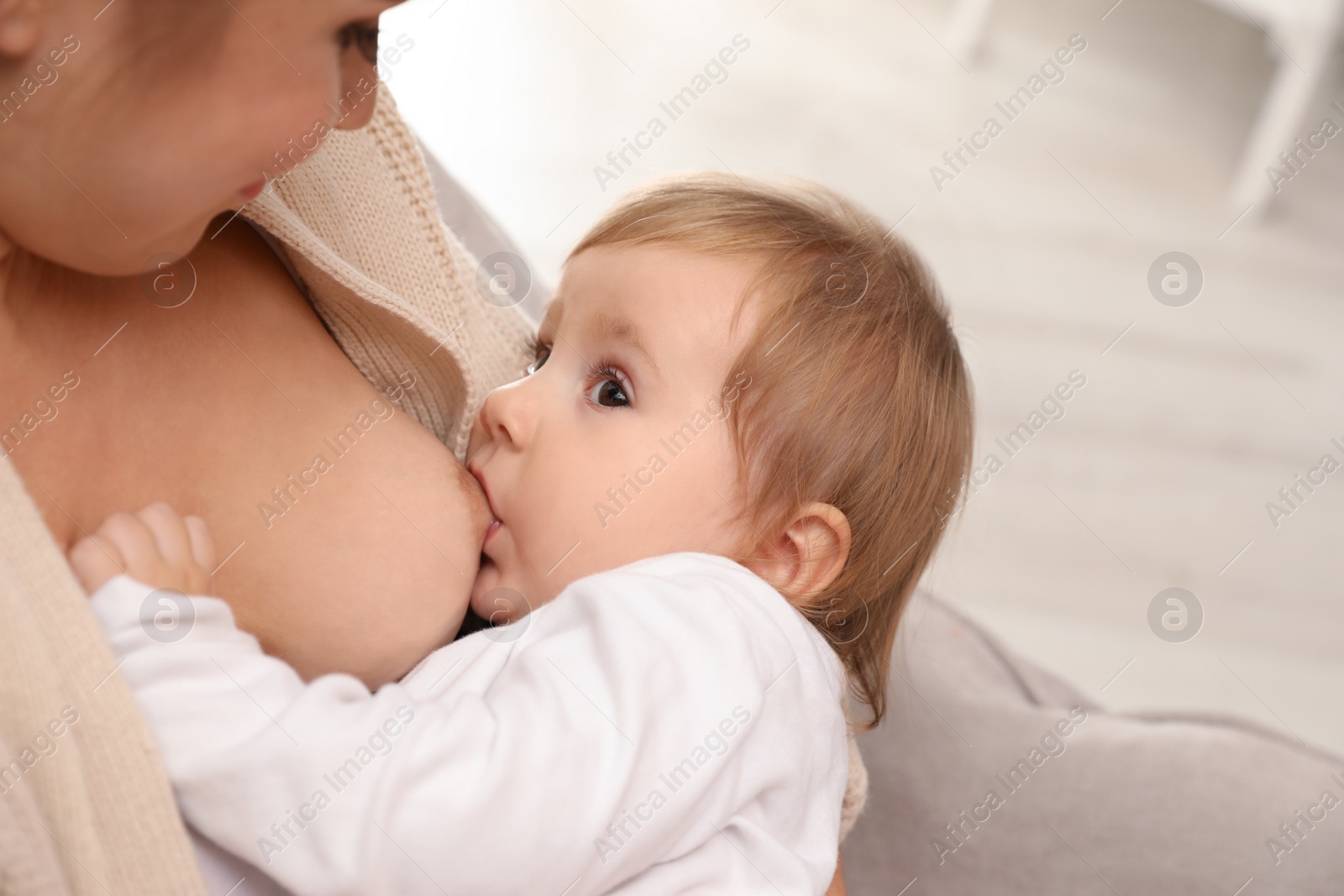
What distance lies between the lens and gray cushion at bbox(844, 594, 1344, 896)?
3.72ft

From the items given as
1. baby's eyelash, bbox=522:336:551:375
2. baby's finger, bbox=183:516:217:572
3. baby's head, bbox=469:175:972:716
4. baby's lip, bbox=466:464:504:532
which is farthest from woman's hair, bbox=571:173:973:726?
baby's finger, bbox=183:516:217:572

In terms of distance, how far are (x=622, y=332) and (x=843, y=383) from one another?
0.21m

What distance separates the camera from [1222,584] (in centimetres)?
237

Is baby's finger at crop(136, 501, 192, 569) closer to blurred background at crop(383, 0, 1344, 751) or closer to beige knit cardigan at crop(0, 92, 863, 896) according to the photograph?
beige knit cardigan at crop(0, 92, 863, 896)

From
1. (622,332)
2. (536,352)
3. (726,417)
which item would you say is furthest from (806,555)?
(536,352)


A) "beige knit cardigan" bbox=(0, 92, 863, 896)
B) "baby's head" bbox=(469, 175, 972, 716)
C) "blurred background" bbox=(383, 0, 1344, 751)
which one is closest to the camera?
"beige knit cardigan" bbox=(0, 92, 863, 896)

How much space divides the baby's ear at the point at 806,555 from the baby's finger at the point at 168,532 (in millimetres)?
476

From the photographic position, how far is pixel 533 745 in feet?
2.45

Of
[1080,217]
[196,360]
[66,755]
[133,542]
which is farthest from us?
[1080,217]

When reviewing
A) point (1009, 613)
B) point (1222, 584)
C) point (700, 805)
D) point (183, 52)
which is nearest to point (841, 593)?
point (700, 805)

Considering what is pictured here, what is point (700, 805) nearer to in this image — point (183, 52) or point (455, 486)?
point (455, 486)

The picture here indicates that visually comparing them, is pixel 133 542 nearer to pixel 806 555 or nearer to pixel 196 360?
pixel 196 360

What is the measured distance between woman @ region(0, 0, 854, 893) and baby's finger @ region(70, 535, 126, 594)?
23 mm

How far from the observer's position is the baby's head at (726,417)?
98 centimetres
